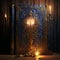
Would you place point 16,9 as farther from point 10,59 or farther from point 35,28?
point 10,59

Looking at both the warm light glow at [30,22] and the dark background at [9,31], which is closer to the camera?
Answer: the warm light glow at [30,22]

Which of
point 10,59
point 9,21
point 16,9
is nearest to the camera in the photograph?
point 10,59

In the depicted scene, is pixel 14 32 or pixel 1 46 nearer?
pixel 14 32

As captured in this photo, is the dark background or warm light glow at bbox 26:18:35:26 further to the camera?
the dark background

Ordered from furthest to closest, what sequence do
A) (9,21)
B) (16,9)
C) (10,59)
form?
(9,21)
(16,9)
(10,59)

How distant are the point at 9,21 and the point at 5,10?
426mm

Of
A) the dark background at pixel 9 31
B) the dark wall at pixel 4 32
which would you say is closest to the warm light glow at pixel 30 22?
the dark background at pixel 9 31

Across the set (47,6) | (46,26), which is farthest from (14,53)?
(47,6)

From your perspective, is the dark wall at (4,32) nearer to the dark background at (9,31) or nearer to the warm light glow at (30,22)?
the dark background at (9,31)

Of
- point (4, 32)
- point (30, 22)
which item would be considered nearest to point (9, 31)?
point (4, 32)

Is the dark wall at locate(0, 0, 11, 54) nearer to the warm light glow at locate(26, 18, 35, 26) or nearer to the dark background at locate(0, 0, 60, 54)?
the dark background at locate(0, 0, 60, 54)

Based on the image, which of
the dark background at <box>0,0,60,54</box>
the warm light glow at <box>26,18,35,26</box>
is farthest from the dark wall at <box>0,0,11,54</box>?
the warm light glow at <box>26,18,35,26</box>

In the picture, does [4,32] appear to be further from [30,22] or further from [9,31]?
[30,22]

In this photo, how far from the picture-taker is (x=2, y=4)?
356 inches
